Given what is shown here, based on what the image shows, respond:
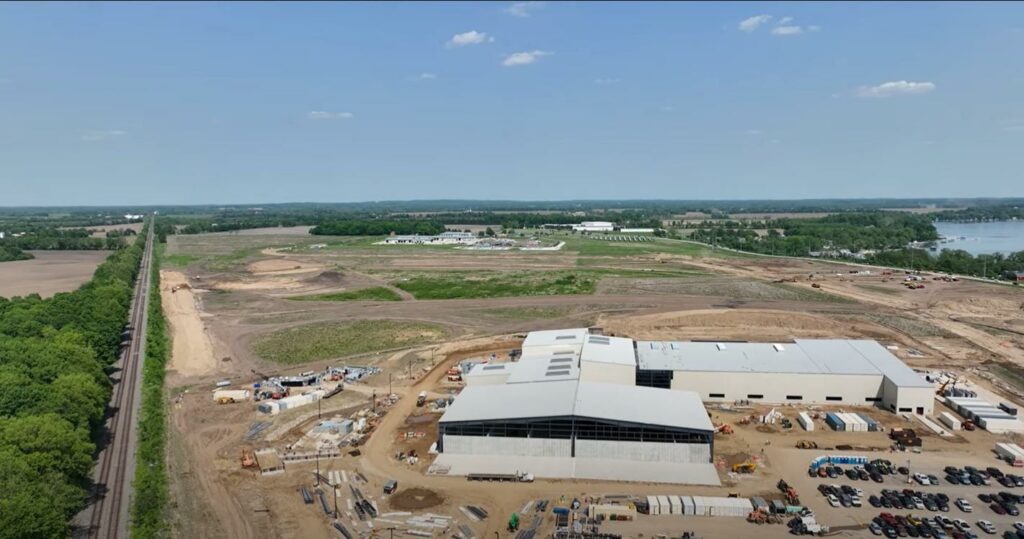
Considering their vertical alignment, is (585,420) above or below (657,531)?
above

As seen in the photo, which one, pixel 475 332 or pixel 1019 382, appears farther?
pixel 475 332

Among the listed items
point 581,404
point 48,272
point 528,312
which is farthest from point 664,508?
point 48,272

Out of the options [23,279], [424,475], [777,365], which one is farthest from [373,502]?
[23,279]

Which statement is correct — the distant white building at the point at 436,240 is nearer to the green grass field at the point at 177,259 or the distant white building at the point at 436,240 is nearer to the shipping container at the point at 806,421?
the green grass field at the point at 177,259

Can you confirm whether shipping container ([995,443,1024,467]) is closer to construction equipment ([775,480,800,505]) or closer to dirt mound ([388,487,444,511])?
construction equipment ([775,480,800,505])

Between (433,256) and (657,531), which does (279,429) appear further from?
(433,256)

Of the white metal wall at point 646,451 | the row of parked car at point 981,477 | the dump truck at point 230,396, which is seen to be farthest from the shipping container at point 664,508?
the dump truck at point 230,396
